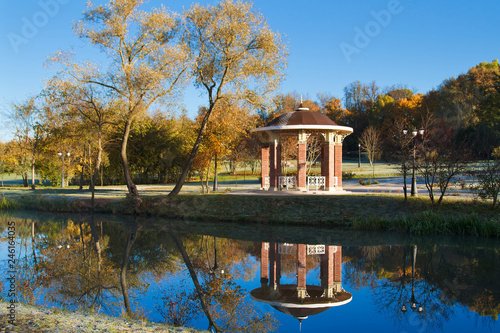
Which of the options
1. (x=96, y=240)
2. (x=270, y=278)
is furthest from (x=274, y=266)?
(x=96, y=240)

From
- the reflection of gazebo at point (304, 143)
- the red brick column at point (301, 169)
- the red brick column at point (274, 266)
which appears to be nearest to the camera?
the red brick column at point (274, 266)

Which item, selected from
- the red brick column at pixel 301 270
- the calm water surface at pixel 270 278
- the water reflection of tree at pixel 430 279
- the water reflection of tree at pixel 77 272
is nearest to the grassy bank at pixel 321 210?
the calm water surface at pixel 270 278

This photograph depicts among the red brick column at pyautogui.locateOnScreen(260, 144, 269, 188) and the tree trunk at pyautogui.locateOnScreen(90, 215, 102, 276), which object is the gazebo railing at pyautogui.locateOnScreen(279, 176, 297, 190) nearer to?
the red brick column at pyautogui.locateOnScreen(260, 144, 269, 188)

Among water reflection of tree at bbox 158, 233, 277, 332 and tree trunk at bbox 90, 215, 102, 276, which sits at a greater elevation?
tree trunk at bbox 90, 215, 102, 276

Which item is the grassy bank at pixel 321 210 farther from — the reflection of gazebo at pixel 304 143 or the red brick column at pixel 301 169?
the reflection of gazebo at pixel 304 143

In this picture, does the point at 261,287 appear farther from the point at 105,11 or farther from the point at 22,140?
the point at 22,140

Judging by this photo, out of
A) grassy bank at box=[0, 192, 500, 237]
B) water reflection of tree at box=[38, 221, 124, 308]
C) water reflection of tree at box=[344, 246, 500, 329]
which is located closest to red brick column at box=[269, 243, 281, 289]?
water reflection of tree at box=[344, 246, 500, 329]

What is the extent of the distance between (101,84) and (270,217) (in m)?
11.2

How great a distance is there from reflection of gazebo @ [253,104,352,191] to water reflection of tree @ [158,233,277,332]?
13211 mm

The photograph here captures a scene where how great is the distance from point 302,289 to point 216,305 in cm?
209

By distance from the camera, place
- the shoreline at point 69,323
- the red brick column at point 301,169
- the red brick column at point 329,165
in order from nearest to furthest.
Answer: the shoreline at point 69,323 → the red brick column at point 301,169 → the red brick column at point 329,165

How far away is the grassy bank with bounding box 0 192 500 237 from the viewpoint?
52.1 feet

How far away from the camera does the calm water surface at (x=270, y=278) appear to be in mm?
7430

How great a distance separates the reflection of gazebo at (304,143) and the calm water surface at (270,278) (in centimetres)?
744
